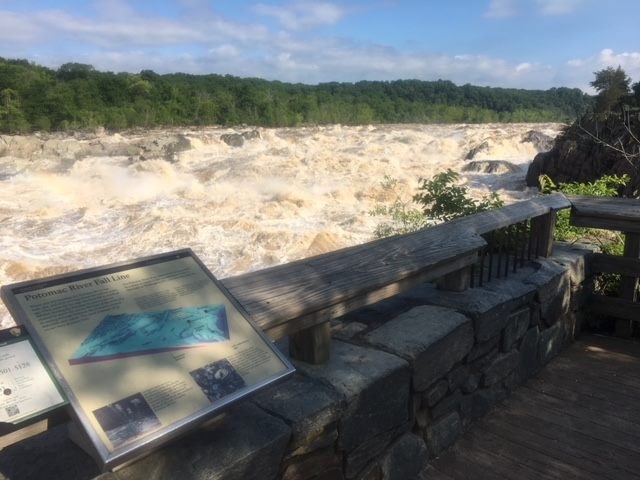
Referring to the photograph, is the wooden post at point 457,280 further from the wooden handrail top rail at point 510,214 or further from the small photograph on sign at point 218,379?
the small photograph on sign at point 218,379

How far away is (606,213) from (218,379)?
260 centimetres

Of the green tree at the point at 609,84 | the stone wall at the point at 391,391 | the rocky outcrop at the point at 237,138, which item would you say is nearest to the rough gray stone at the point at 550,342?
the stone wall at the point at 391,391

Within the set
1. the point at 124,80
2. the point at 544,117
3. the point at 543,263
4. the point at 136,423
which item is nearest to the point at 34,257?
the point at 543,263

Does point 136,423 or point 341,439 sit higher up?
point 136,423

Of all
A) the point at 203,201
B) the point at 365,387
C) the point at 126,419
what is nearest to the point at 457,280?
the point at 365,387

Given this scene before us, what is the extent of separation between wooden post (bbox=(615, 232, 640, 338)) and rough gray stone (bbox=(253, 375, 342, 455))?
7.68ft

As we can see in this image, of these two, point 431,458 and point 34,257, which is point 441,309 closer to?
point 431,458

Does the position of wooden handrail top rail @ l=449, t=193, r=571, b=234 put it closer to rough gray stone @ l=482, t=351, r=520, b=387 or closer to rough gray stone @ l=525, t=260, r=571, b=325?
rough gray stone @ l=525, t=260, r=571, b=325

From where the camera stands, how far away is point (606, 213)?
10.2ft

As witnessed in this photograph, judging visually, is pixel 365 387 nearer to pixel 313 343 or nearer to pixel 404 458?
pixel 313 343

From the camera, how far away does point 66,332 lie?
1204mm

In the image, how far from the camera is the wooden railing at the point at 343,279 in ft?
5.40

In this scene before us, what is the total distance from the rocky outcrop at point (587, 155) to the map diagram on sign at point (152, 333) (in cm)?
880

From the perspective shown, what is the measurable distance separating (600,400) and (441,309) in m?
0.96
